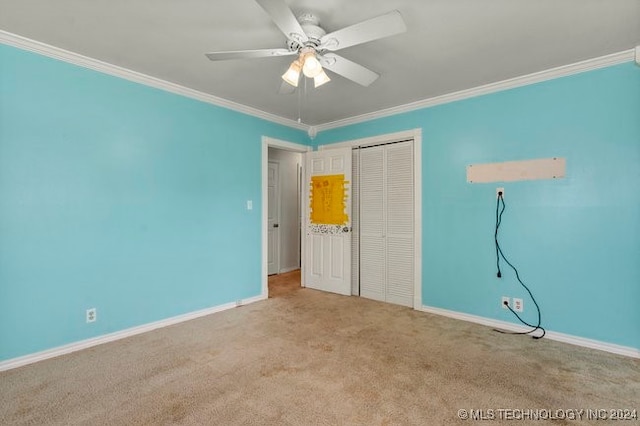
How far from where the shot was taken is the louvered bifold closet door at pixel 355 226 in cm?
427

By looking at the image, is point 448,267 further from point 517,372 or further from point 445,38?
point 445,38

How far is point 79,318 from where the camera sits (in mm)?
2578

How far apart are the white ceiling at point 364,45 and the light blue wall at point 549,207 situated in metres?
0.35

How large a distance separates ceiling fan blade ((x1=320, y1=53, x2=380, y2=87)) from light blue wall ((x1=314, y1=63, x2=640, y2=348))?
1.64 metres

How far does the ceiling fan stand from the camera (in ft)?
5.25

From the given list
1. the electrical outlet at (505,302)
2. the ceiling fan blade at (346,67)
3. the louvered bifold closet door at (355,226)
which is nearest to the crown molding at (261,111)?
the louvered bifold closet door at (355,226)

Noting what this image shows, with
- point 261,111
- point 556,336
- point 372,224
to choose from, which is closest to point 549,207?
point 556,336

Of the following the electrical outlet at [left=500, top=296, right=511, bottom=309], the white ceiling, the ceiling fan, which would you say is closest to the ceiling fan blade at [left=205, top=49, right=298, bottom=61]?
the ceiling fan

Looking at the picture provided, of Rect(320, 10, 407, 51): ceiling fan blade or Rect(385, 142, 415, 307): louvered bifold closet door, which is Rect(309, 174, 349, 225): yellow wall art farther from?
Rect(320, 10, 407, 51): ceiling fan blade

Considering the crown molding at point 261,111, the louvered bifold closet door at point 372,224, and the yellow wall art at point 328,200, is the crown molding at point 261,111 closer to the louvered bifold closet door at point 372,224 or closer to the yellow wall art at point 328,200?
the louvered bifold closet door at point 372,224

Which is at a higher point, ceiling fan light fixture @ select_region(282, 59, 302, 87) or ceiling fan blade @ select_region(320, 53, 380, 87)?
ceiling fan blade @ select_region(320, 53, 380, 87)

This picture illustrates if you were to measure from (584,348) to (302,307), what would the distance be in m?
2.76

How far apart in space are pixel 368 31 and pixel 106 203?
263 cm

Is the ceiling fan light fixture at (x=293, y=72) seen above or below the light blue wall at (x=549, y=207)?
above
